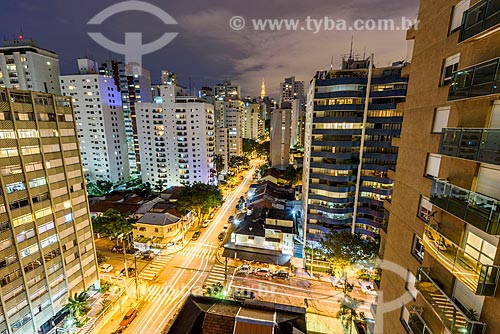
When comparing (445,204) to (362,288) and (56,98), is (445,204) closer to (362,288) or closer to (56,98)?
(362,288)

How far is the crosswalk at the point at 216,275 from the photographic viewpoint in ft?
108

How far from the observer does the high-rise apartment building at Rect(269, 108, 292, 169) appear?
91.3m

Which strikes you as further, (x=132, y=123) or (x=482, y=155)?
(x=132, y=123)

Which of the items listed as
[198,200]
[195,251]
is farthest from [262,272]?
[198,200]

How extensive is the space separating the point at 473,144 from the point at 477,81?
199cm

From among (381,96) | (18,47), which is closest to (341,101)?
(381,96)

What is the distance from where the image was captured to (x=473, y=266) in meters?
6.84

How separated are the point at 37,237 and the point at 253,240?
1128 inches

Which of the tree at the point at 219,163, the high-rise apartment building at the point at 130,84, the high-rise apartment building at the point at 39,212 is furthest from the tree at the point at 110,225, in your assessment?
the high-rise apartment building at the point at 130,84

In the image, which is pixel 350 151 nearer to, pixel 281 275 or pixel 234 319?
pixel 281 275

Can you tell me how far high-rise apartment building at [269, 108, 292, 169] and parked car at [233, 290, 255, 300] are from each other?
6665 cm

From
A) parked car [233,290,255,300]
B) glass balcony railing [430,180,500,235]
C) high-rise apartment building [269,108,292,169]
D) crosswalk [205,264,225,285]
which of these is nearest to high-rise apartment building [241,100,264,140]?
high-rise apartment building [269,108,292,169]

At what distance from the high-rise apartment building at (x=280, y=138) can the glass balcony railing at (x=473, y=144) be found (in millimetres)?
84488

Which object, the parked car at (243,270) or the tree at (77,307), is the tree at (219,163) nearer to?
the parked car at (243,270)
